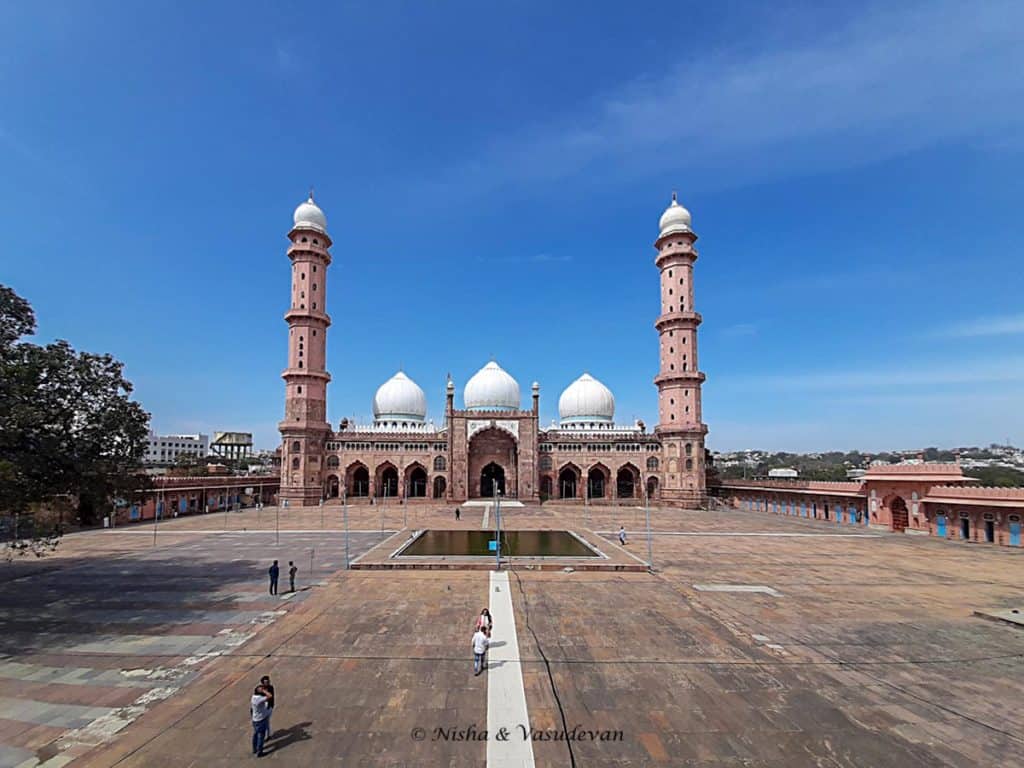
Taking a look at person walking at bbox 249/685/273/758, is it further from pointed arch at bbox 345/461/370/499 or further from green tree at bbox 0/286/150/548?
pointed arch at bbox 345/461/370/499

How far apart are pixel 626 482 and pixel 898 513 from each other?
2651 cm

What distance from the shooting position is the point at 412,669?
1094 cm

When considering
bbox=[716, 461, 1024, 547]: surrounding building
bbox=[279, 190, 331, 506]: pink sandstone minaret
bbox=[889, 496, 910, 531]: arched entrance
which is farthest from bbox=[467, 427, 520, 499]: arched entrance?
bbox=[889, 496, 910, 531]: arched entrance

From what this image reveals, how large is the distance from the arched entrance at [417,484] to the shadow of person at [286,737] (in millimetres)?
48211

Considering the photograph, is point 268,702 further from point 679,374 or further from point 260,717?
point 679,374

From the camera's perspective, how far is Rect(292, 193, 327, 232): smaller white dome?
53375mm

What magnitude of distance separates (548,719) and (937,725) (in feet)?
22.0

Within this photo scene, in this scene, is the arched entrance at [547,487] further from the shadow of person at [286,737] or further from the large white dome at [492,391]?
the shadow of person at [286,737]

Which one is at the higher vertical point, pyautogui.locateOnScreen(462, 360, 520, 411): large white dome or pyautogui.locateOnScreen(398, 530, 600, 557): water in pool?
pyautogui.locateOnScreen(462, 360, 520, 411): large white dome

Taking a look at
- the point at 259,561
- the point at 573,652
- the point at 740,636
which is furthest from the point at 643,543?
the point at 259,561

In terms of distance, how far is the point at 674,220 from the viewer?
53.7m

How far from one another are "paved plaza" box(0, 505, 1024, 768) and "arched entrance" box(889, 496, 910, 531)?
14.6m

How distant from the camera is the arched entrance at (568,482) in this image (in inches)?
2250

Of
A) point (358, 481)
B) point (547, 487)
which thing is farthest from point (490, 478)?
point (358, 481)
